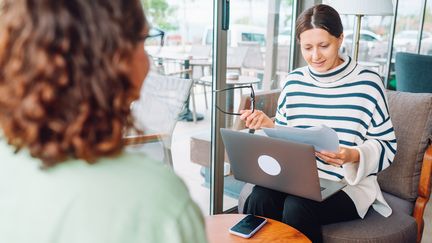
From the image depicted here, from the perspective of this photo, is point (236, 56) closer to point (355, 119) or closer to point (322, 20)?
point (322, 20)

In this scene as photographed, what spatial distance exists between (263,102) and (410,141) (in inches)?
27.7

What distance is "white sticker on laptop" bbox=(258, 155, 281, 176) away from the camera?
1446 mm

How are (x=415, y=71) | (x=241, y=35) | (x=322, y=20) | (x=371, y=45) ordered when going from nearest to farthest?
(x=322, y=20) < (x=241, y=35) < (x=415, y=71) < (x=371, y=45)

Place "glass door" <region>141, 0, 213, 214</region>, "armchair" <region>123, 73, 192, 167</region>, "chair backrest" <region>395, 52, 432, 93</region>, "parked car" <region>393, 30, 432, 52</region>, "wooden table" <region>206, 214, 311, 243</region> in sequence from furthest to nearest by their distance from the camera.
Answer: "parked car" <region>393, 30, 432, 52</region> < "chair backrest" <region>395, 52, 432, 93</region> < "glass door" <region>141, 0, 213, 214</region> < "armchair" <region>123, 73, 192, 167</region> < "wooden table" <region>206, 214, 311, 243</region>

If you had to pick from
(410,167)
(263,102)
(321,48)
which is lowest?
(410,167)

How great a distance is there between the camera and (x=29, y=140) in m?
0.54

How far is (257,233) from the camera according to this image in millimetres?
1362

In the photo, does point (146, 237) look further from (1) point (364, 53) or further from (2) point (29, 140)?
(1) point (364, 53)

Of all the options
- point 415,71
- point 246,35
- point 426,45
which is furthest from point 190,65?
point 426,45

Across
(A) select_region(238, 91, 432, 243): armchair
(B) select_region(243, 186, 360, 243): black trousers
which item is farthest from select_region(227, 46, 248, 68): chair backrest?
(B) select_region(243, 186, 360, 243): black trousers

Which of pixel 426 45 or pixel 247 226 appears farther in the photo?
pixel 426 45

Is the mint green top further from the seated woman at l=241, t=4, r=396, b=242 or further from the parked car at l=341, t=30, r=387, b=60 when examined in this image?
the parked car at l=341, t=30, r=387, b=60

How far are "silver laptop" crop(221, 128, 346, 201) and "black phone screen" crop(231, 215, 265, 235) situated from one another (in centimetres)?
16

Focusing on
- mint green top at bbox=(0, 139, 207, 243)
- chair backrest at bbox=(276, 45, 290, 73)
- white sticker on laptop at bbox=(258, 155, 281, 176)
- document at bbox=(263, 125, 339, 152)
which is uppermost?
chair backrest at bbox=(276, 45, 290, 73)
